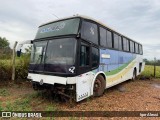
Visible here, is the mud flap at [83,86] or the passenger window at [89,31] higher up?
the passenger window at [89,31]

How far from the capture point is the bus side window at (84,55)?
6429mm

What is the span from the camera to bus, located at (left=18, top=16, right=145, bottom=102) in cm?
612

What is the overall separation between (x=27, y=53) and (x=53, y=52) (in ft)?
17.1

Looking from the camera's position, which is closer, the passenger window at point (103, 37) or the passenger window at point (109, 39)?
the passenger window at point (103, 37)

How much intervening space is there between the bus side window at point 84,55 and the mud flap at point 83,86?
1.46 ft

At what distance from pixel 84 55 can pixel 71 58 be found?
73 centimetres

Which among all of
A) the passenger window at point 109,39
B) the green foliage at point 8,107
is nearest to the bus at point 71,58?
the passenger window at point 109,39

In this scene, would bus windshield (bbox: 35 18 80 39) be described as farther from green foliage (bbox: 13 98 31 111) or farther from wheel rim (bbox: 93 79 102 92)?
green foliage (bbox: 13 98 31 111)

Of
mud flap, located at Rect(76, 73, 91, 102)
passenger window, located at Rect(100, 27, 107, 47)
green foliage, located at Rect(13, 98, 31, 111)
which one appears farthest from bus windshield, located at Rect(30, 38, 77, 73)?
passenger window, located at Rect(100, 27, 107, 47)

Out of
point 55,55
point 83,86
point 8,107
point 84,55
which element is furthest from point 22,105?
point 84,55

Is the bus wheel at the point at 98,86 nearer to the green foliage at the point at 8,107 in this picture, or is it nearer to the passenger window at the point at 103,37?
the passenger window at the point at 103,37

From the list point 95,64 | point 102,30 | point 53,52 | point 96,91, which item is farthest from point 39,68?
point 102,30

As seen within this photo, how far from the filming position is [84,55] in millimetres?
6668

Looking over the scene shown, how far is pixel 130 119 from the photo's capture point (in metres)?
5.49
